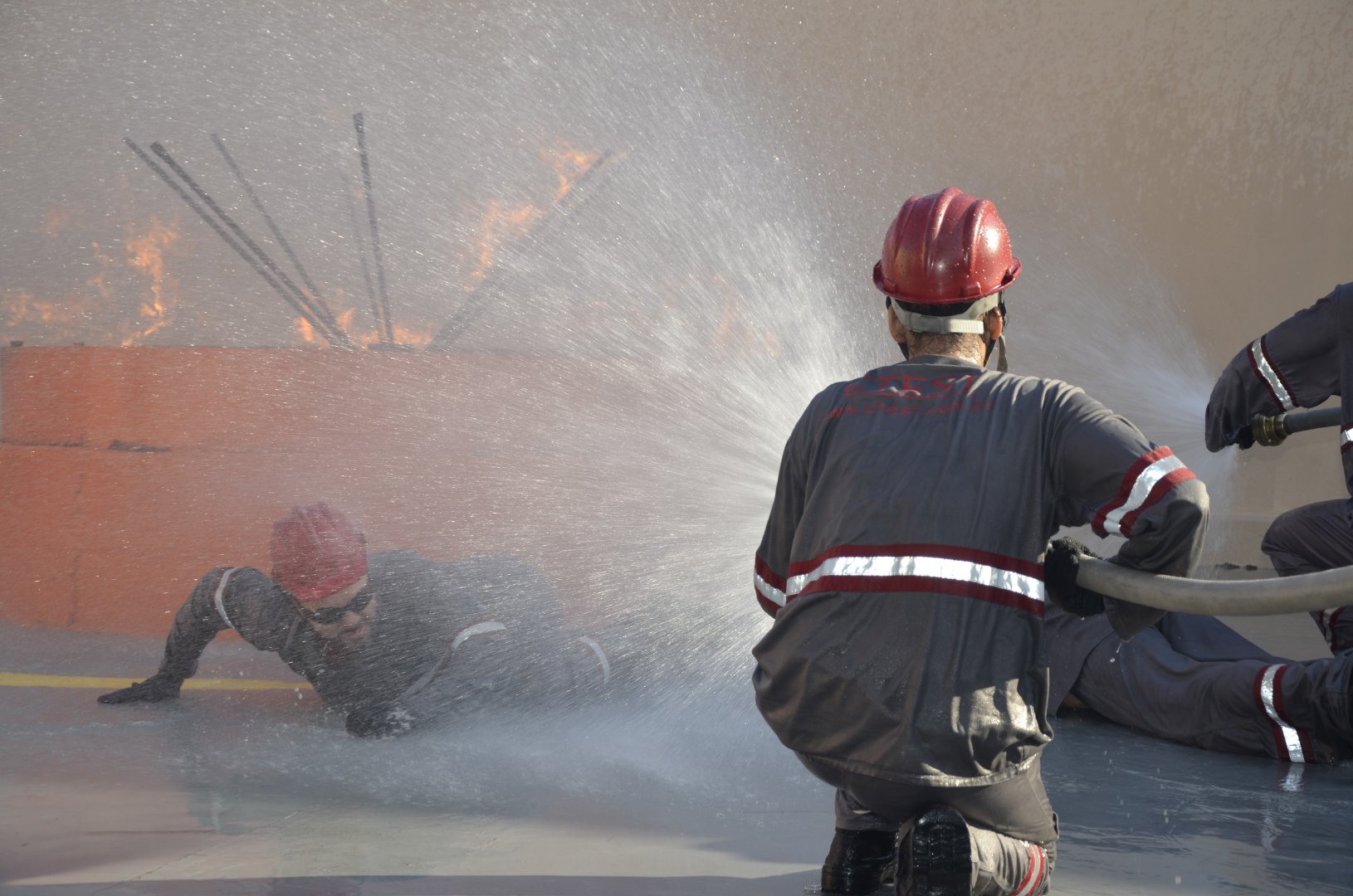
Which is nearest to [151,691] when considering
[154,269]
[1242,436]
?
[1242,436]

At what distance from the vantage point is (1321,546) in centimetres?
393

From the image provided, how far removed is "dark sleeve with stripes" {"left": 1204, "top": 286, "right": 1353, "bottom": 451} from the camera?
3.31m

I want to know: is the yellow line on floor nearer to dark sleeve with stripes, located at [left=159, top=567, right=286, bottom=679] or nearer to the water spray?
dark sleeve with stripes, located at [left=159, top=567, right=286, bottom=679]

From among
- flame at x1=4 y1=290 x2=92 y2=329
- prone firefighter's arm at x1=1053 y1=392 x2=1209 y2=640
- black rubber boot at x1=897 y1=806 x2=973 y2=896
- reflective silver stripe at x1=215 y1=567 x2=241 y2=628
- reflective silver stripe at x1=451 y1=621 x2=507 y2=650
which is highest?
flame at x1=4 y1=290 x2=92 y2=329

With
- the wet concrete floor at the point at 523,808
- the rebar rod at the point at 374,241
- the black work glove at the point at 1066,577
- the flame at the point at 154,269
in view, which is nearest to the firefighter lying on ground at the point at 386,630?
the wet concrete floor at the point at 523,808

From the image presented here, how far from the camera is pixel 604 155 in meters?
7.20

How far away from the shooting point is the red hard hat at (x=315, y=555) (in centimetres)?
364

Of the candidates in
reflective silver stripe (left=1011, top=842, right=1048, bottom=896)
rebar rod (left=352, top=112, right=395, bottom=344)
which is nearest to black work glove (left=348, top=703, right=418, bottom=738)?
reflective silver stripe (left=1011, top=842, right=1048, bottom=896)

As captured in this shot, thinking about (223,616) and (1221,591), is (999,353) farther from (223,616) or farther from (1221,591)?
(223,616)

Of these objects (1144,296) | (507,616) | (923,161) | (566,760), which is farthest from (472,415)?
(1144,296)

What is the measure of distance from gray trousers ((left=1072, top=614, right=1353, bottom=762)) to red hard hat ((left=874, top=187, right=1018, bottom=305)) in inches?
72.5

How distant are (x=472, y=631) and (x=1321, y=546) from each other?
8.95ft

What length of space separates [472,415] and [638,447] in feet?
2.44

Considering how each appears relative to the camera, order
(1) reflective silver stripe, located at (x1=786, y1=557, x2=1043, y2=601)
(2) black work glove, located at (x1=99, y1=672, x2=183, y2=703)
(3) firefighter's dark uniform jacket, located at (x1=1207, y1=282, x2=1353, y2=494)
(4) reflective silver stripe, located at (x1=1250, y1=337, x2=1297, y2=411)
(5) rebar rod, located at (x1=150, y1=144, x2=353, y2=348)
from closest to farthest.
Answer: (1) reflective silver stripe, located at (x1=786, y1=557, x2=1043, y2=601) → (3) firefighter's dark uniform jacket, located at (x1=1207, y1=282, x2=1353, y2=494) → (4) reflective silver stripe, located at (x1=1250, y1=337, x2=1297, y2=411) → (2) black work glove, located at (x1=99, y1=672, x2=183, y2=703) → (5) rebar rod, located at (x1=150, y1=144, x2=353, y2=348)
